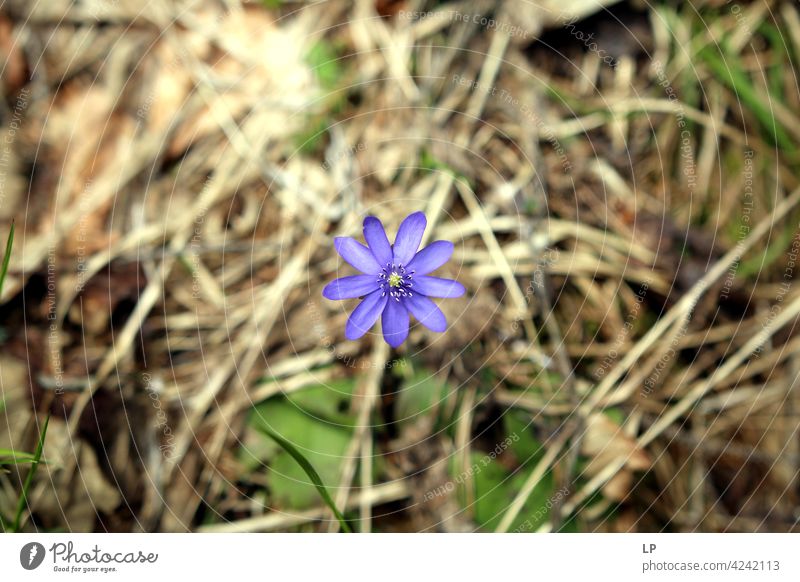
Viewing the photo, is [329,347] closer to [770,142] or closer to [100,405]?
[100,405]

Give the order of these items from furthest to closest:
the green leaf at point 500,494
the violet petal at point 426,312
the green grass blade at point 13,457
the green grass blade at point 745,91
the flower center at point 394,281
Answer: the green grass blade at point 745,91
the green leaf at point 500,494
the green grass blade at point 13,457
the flower center at point 394,281
the violet petal at point 426,312

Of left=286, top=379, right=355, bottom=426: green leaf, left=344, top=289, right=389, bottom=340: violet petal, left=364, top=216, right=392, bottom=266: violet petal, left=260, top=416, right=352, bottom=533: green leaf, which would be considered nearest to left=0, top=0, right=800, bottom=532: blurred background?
left=286, top=379, right=355, bottom=426: green leaf

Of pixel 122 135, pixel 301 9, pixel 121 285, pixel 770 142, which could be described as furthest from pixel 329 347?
pixel 770 142

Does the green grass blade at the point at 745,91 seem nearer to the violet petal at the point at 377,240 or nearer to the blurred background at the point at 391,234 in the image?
the blurred background at the point at 391,234

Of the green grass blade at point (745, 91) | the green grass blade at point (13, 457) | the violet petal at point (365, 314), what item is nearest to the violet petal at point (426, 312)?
the violet petal at point (365, 314)

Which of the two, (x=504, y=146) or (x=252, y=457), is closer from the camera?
(x=252, y=457)
